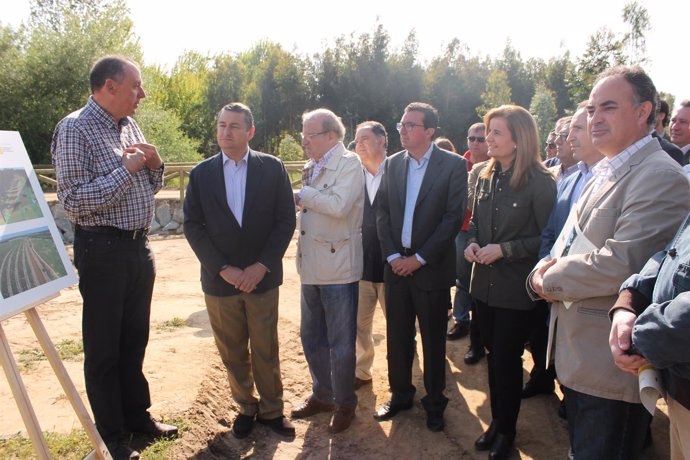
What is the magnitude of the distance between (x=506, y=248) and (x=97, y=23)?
20.9 meters

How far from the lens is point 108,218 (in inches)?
121

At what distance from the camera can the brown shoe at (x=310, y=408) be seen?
12.8 feet

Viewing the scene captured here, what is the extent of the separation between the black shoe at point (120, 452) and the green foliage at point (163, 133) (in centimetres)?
1732

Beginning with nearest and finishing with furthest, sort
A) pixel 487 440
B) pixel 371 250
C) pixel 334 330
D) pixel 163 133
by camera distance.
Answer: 1. pixel 487 440
2. pixel 334 330
3. pixel 371 250
4. pixel 163 133

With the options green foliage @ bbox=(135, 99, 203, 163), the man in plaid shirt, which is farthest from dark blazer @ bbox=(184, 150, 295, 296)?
green foliage @ bbox=(135, 99, 203, 163)

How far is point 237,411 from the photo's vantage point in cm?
404

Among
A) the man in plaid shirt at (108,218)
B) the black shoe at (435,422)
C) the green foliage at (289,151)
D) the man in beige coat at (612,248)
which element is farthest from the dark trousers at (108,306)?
the green foliage at (289,151)

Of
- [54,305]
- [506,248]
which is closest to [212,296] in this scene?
[506,248]

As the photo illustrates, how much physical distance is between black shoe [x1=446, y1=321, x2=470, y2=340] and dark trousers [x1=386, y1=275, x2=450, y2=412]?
5.40 ft

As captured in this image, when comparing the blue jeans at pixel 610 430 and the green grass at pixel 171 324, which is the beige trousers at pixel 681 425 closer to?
the blue jeans at pixel 610 430

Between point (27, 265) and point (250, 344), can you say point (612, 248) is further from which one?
point (27, 265)

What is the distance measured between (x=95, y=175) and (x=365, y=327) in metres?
2.49

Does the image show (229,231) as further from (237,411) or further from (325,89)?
(325,89)

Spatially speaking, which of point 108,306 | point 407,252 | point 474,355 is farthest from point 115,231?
point 474,355
